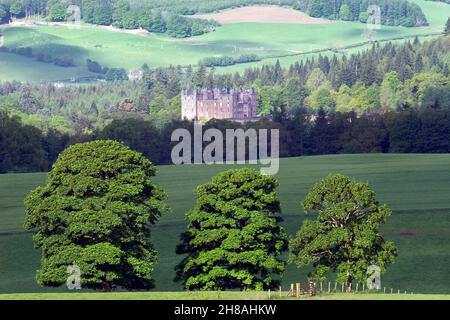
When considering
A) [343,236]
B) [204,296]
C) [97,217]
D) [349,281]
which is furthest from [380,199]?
[204,296]

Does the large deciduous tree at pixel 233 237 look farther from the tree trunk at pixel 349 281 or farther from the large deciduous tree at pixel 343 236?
the tree trunk at pixel 349 281

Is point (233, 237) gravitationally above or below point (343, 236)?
below

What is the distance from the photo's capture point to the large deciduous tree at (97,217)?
8362 cm

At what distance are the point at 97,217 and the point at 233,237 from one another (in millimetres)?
7452

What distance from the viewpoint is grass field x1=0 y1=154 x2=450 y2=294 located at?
9819 centimetres

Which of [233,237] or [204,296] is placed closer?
[204,296]

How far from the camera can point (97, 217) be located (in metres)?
84.8

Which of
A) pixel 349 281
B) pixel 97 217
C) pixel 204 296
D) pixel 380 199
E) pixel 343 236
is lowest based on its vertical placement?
pixel 380 199

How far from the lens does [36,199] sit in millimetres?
88562

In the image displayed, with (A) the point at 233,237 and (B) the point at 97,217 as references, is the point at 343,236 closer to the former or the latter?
(A) the point at 233,237

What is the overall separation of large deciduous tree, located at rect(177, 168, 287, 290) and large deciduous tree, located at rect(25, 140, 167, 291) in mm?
2406
